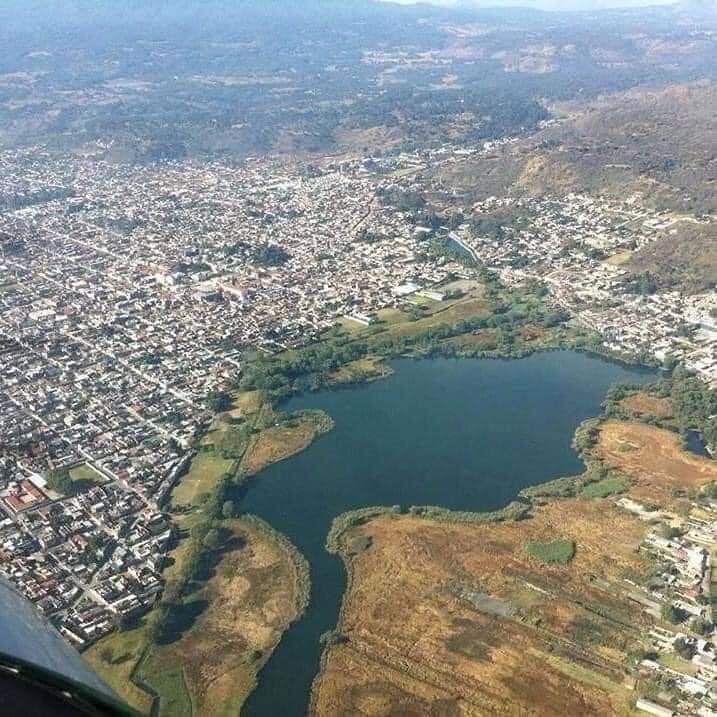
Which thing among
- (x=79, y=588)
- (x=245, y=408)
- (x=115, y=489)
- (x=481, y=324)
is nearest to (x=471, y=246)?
(x=481, y=324)

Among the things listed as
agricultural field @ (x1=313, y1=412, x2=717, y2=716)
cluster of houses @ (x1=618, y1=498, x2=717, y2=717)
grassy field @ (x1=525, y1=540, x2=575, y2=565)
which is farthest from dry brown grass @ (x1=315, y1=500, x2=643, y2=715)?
cluster of houses @ (x1=618, y1=498, x2=717, y2=717)

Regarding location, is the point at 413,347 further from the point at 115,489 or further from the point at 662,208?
the point at 662,208

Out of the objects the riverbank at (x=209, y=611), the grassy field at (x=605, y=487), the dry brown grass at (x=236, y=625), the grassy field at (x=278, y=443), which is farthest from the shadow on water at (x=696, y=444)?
the dry brown grass at (x=236, y=625)

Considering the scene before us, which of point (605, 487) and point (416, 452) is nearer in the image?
point (605, 487)

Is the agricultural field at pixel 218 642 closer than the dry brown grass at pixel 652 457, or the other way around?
the agricultural field at pixel 218 642

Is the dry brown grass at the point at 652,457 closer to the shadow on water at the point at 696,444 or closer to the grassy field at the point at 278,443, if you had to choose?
the shadow on water at the point at 696,444

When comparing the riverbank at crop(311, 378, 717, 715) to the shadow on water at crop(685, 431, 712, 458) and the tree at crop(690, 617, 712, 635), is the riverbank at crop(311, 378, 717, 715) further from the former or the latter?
the tree at crop(690, 617, 712, 635)

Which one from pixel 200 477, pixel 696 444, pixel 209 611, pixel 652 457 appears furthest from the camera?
pixel 696 444

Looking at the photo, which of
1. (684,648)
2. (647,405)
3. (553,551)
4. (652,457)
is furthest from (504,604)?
(647,405)

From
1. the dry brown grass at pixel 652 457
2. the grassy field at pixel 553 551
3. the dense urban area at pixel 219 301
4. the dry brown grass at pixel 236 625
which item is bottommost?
the dry brown grass at pixel 652 457

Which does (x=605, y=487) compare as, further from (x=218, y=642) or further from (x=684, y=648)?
(x=218, y=642)
